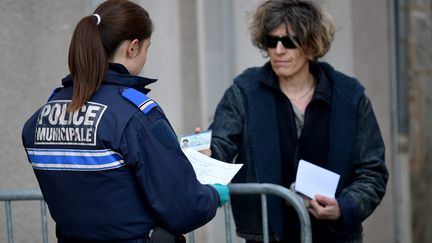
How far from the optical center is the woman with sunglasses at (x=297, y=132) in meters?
3.87

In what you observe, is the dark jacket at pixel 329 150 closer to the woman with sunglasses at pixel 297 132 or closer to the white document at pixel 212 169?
the woman with sunglasses at pixel 297 132

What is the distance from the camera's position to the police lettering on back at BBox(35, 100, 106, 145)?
9.66 feet

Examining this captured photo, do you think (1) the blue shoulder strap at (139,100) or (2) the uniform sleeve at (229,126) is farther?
(2) the uniform sleeve at (229,126)

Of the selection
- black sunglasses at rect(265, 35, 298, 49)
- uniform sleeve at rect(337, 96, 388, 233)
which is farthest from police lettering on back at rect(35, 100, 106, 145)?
uniform sleeve at rect(337, 96, 388, 233)

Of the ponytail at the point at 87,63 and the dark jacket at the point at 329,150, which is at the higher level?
the ponytail at the point at 87,63

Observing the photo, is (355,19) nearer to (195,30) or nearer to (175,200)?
(195,30)

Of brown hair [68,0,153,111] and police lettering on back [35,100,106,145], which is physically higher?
brown hair [68,0,153,111]

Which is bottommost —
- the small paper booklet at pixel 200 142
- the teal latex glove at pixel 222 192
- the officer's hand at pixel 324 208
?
the officer's hand at pixel 324 208

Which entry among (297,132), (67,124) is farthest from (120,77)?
(297,132)

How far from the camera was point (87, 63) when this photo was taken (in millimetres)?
2998

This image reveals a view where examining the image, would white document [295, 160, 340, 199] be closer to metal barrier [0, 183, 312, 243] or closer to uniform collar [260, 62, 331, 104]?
metal barrier [0, 183, 312, 243]

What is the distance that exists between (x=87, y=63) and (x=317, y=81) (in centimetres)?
134

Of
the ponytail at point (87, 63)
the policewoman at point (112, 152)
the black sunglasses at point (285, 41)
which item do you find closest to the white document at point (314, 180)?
the black sunglasses at point (285, 41)

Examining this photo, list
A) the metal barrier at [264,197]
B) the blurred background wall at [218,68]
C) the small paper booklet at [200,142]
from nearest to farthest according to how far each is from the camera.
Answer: the metal barrier at [264,197], the small paper booklet at [200,142], the blurred background wall at [218,68]
